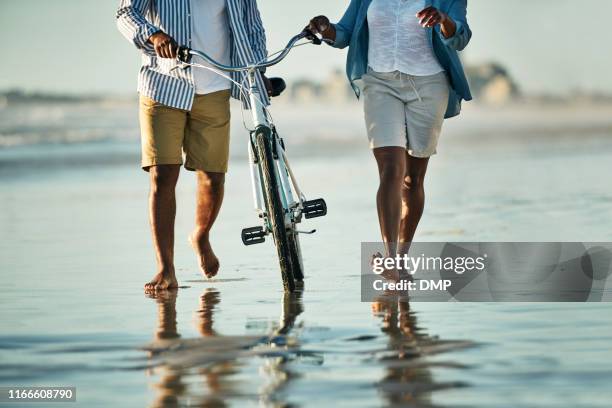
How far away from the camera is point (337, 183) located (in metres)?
17.9

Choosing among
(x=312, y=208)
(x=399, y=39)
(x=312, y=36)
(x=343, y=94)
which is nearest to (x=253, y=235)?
(x=312, y=208)

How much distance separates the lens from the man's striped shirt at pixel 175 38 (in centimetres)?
873

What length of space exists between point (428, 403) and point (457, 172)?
1426 cm

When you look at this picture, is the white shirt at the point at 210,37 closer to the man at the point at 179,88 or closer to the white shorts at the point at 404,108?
the man at the point at 179,88

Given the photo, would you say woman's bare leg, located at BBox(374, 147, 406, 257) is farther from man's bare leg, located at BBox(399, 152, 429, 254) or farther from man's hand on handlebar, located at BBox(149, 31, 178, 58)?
man's hand on handlebar, located at BBox(149, 31, 178, 58)

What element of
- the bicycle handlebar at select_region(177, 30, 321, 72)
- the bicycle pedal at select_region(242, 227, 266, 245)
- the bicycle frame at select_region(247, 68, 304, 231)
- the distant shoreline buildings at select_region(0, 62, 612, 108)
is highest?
the distant shoreline buildings at select_region(0, 62, 612, 108)

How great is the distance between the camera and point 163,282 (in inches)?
344

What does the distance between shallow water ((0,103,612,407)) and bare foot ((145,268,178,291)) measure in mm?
93

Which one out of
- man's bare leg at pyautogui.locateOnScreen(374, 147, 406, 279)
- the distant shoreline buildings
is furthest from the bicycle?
the distant shoreline buildings

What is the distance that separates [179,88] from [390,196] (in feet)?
4.30

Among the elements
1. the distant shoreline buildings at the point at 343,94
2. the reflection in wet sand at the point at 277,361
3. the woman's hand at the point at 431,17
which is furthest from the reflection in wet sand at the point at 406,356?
the distant shoreline buildings at the point at 343,94

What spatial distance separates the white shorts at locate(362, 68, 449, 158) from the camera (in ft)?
29.1

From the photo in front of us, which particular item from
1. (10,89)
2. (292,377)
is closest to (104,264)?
(292,377)

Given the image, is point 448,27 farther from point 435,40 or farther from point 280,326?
point 280,326
